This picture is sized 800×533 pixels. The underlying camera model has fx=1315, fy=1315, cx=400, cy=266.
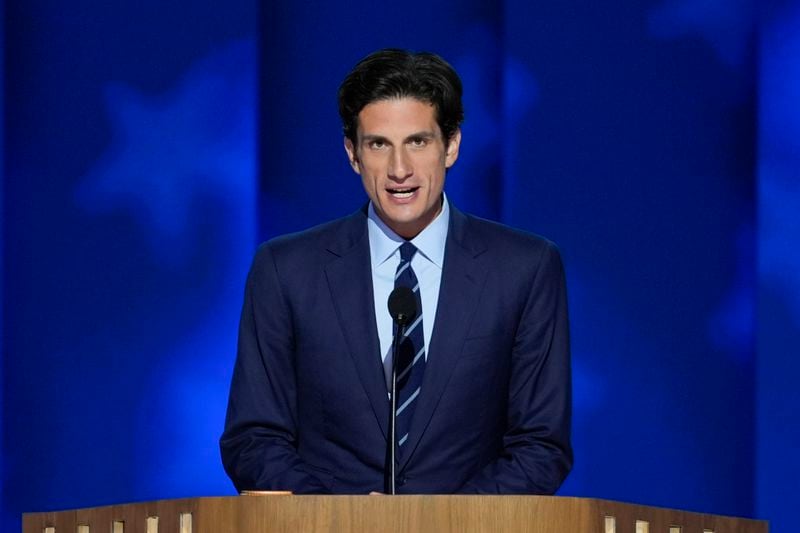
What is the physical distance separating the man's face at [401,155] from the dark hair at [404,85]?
0.06 feet

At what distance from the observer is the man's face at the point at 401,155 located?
2.51 m

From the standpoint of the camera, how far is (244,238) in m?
3.75

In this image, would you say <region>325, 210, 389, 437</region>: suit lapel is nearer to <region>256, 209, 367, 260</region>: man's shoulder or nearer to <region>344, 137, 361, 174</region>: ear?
<region>256, 209, 367, 260</region>: man's shoulder

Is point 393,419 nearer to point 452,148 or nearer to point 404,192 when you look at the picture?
point 404,192

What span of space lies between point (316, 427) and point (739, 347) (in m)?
1.63

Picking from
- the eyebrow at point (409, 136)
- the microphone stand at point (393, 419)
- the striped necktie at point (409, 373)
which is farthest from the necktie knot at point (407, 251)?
the microphone stand at point (393, 419)

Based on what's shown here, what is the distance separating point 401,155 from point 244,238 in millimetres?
1332

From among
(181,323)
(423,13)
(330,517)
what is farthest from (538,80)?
(330,517)

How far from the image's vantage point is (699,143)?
148 inches

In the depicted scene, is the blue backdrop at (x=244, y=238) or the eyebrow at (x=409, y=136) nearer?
the eyebrow at (x=409, y=136)

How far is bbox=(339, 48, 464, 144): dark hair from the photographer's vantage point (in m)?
2.54

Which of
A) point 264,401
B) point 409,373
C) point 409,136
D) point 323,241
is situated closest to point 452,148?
point 409,136

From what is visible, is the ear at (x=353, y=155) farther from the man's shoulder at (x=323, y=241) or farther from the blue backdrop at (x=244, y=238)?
the blue backdrop at (x=244, y=238)

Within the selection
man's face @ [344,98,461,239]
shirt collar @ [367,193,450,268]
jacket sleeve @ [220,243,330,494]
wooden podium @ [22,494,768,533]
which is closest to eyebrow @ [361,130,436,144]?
man's face @ [344,98,461,239]
